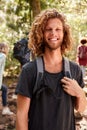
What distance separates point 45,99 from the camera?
7.69ft

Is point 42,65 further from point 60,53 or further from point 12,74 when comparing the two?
point 12,74

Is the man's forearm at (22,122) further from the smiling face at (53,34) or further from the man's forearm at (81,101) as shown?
the smiling face at (53,34)

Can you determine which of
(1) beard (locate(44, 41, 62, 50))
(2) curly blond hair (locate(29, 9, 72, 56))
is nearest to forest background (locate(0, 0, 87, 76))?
(2) curly blond hair (locate(29, 9, 72, 56))

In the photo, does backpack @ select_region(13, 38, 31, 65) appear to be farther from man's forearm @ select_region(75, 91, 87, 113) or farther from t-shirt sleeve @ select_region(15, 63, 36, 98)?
t-shirt sleeve @ select_region(15, 63, 36, 98)

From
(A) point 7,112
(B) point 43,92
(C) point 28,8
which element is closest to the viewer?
(B) point 43,92

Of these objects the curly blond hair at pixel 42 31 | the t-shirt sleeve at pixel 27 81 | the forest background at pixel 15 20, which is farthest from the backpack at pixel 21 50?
the t-shirt sleeve at pixel 27 81

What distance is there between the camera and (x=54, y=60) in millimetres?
2467

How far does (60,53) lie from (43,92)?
346 mm

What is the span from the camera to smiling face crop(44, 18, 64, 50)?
8.04 feet

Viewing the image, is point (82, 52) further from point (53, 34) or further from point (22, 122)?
point (22, 122)

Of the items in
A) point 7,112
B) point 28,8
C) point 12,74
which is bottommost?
point 12,74

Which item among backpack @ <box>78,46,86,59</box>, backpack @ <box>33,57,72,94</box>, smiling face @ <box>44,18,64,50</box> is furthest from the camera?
backpack @ <box>78,46,86,59</box>

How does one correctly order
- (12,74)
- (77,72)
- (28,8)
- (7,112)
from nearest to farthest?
(77,72)
(7,112)
(28,8)
(12,74)

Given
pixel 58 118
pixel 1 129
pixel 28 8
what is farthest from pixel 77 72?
pixel 28 8
